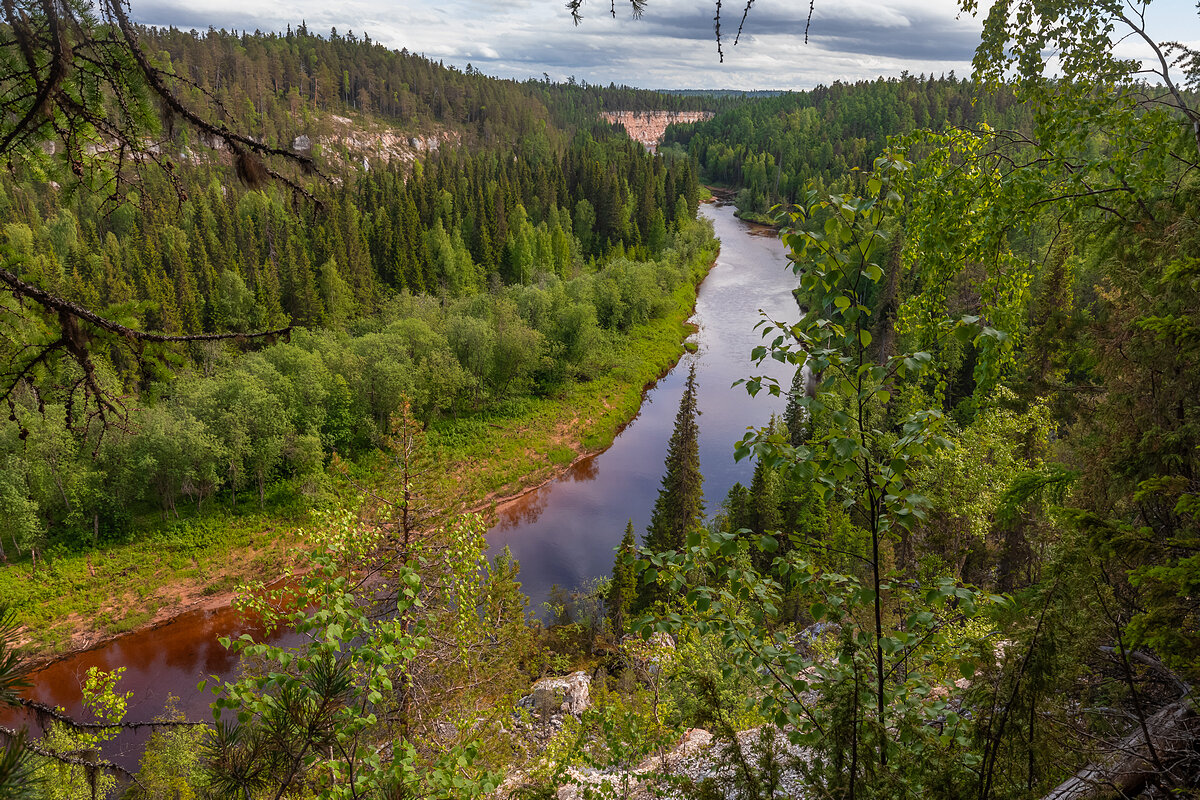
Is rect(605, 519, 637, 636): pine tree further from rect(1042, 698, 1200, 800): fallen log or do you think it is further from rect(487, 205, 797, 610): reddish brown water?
rect(1042, 698, 1200, 800): fallen log

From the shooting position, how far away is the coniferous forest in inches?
121

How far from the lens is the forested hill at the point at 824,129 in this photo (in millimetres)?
101500

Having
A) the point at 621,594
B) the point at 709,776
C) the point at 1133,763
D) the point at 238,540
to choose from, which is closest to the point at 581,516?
the point at 621,594

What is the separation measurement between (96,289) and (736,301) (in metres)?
48.9

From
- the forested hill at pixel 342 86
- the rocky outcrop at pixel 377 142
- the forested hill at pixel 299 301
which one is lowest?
the forested hill at pixel 299 301

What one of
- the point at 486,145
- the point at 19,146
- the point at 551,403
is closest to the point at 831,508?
the point at 551,403

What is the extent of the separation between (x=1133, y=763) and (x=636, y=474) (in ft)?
105

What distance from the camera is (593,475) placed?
3541 cm

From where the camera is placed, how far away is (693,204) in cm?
8562

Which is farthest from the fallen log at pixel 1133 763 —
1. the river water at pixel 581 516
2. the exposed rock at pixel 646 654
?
the exposed rock at pixel 646 654

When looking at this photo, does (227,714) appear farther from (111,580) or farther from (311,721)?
(311,721)

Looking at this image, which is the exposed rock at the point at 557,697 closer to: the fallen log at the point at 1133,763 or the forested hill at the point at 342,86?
the fallen log at the point at 1133,763

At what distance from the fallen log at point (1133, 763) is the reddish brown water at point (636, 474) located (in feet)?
56.6

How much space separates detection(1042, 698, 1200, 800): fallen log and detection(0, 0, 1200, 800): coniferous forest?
0.09 ft
